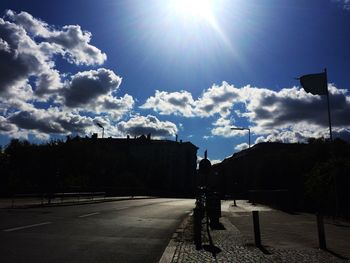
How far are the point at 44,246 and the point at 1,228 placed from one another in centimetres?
372

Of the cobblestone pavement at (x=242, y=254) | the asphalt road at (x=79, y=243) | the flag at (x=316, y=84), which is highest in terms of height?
the flag at (x=316, y=84)

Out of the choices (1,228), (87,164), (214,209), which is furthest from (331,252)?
(87,164)

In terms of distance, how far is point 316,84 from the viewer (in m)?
25.1

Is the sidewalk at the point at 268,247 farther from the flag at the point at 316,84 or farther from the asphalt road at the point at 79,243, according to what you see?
the flag at the point at 316,84

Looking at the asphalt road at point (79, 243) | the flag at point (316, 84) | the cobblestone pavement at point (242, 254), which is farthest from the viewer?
the flag at point (316, 84)

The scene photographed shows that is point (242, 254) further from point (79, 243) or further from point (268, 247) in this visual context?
point (79, 243)

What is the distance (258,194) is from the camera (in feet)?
152

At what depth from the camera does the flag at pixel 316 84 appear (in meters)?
25.0

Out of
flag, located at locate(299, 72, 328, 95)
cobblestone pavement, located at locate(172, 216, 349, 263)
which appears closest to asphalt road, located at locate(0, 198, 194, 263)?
cobblestone pavement, located at locate(172, 216, 349, 263)

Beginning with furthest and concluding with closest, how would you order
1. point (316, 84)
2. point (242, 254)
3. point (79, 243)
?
point (316, 84) → point (79, 243) → point (242, 254)

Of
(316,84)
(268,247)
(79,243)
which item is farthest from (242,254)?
(316,84)

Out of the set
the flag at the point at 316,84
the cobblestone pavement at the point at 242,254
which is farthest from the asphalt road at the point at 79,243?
the flag at the point at 316,84

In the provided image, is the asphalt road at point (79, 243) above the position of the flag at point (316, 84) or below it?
below

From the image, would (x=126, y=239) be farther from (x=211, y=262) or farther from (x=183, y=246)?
(x=211, y=262)
